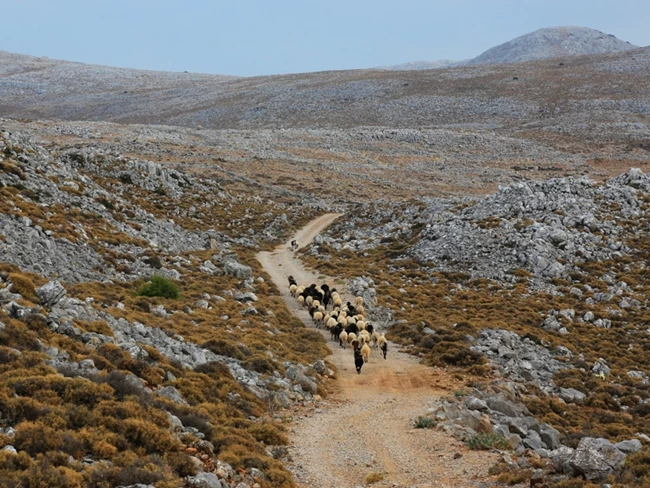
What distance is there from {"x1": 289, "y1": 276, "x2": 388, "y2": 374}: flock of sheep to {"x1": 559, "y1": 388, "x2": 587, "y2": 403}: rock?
7177 millimetres

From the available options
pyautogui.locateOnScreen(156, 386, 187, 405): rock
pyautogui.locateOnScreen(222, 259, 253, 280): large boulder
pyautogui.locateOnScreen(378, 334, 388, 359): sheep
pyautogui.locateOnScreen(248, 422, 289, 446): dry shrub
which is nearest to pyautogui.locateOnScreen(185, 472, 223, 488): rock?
pyautogui.locateOnScreen(248, 422, 289, 446): dry shrub

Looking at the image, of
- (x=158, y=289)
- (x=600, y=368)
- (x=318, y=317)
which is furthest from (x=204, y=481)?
(x=600, y=368)

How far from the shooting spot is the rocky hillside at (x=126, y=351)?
1001 centimetres

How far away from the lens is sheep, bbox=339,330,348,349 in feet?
80.3

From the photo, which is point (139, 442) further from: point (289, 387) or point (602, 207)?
point (602, 207)

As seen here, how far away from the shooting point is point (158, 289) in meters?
24.9

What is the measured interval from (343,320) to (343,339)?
45.1 inches

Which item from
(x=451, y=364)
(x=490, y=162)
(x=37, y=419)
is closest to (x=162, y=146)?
(x=490, y=162)

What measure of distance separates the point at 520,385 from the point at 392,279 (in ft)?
52.4

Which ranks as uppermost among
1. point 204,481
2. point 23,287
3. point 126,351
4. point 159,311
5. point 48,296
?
point 23,287

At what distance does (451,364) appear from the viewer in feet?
72.6

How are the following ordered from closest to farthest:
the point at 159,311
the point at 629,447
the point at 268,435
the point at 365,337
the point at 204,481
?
the point at 204,481 < the point at 629,447 < the point at 268,435 < the point at 159,311 < the point at 365,337

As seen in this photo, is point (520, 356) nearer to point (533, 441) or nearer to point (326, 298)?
point (533, 441)

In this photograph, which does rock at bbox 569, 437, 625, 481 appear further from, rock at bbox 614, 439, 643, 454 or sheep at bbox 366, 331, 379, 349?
sheep at bbox 366, 331, 379, 349
